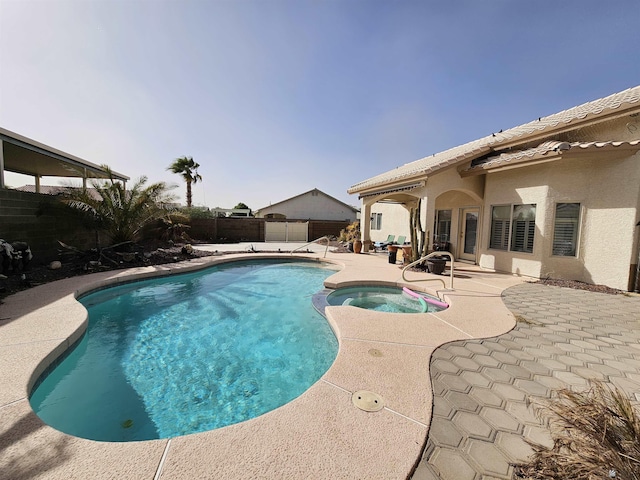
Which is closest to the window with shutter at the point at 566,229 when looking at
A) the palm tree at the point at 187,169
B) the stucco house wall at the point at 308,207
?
the stucco house wall at the point at 308,207

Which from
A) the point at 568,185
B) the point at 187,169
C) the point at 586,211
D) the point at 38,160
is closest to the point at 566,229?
the point at 586,211

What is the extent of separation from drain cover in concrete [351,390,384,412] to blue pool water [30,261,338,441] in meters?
1.31

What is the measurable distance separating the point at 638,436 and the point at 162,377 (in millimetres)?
5372

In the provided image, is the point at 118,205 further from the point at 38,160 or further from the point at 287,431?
the point at 287,431

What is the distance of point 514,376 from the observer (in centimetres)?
331

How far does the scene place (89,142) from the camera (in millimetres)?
12805

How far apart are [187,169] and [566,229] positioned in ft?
94.2

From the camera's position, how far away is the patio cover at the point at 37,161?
8.55m

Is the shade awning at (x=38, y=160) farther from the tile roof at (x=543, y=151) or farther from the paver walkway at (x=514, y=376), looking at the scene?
the tile roof at (x=543, y=151)

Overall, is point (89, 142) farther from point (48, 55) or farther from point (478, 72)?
point (478, 72)

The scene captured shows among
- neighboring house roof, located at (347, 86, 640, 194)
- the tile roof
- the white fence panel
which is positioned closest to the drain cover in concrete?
neighboring house roof, located at (347, 86, 640, 194)

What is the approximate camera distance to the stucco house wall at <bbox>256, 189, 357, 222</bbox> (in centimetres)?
3288

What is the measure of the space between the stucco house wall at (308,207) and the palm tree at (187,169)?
9.60 metres

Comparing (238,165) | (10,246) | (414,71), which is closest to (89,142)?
(10,246)
